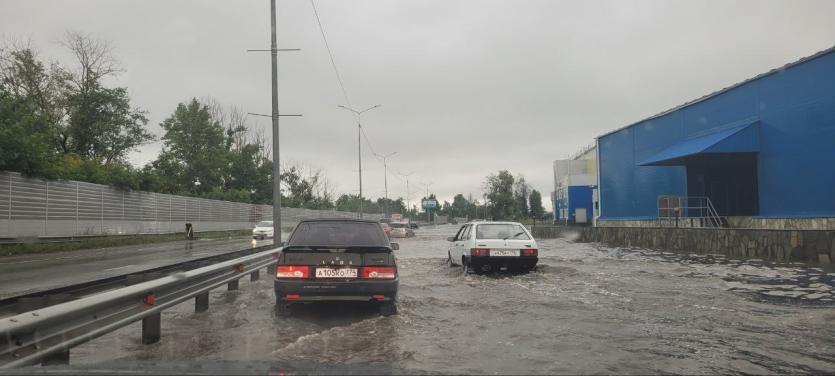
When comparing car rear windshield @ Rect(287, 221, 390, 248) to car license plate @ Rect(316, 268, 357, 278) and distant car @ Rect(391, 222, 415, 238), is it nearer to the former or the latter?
car license plate @ Rect(316, 268, 357, 278)

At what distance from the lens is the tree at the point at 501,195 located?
113 metres

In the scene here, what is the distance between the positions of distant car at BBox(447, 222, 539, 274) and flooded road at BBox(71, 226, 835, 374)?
1928 millimetres

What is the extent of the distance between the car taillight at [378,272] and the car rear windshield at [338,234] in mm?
611

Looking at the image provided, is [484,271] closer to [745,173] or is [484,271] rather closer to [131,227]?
[745,173]

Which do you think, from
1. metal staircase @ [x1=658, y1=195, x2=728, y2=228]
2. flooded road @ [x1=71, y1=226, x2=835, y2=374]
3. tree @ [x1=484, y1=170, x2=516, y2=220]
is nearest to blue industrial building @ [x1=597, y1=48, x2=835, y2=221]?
metal staircase @ [x1=658, y1=195, x2=728, y2=228]

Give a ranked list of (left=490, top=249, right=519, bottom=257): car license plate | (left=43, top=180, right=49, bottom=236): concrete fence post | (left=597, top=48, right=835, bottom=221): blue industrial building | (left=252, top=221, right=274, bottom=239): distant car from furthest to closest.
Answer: (left=252, top=221, right=274, bottom=239): distant car < (left=43, top=180, right=49, bottom=236): concrete fence post < (left=597, top=48, right=835, bottom=221): blue industrial building < (left=490, top=249, right=519, bottom=257): car license plate

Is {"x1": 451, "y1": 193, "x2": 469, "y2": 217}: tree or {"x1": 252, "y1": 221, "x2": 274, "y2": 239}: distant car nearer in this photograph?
{"x1": 252, "y1": 221, "x2": 274, "y2": 239}: distant car

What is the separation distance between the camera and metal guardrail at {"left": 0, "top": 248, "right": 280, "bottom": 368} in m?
3.49

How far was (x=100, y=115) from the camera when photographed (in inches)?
1732

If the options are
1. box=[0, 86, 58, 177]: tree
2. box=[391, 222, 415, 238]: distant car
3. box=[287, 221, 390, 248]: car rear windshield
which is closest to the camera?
box=[287, 221, 390, 248]: car rear windshield

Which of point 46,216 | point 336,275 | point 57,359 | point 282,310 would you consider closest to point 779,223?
point 336,275

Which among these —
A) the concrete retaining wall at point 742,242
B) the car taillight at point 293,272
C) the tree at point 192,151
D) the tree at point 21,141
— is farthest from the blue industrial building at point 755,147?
the tree at point 192,151

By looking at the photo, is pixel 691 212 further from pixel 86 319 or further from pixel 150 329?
pixel 86 319

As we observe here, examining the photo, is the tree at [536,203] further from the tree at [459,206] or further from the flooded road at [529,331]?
the flooded road at [529,331]
